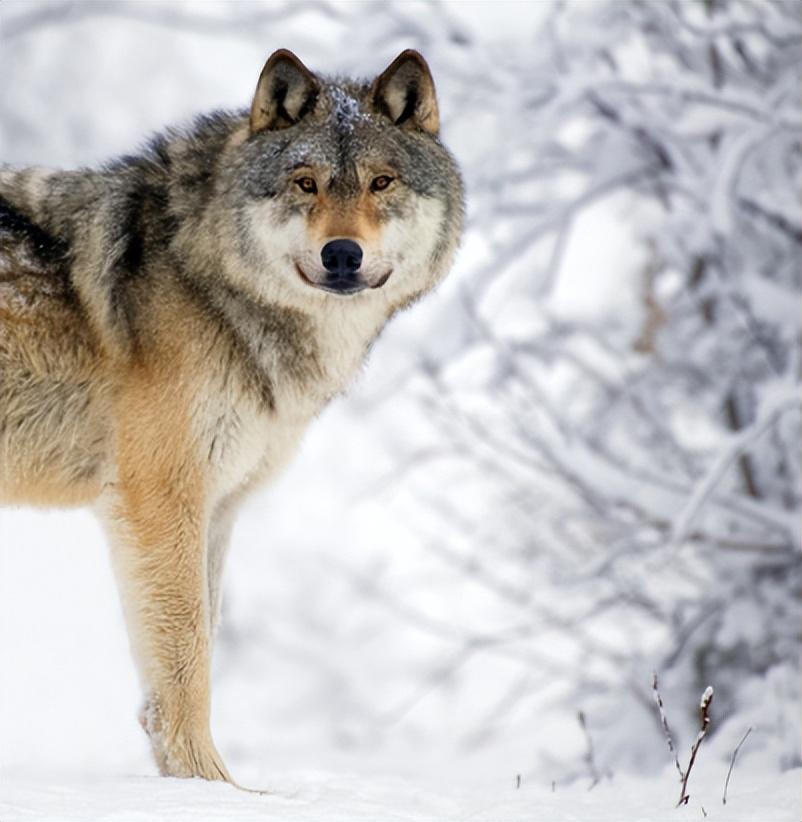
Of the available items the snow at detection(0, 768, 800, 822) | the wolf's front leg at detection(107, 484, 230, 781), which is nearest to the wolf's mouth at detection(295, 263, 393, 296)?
the wolf's front leg at detection(107, 484, 230, 781)

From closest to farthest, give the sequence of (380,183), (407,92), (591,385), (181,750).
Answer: (181,750)
(380,183)
(407,92)
(591,385)

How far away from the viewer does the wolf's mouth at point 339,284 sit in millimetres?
4078

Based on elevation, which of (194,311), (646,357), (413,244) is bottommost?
(194,311)

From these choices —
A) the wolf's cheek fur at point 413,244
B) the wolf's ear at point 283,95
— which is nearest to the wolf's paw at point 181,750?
the wolf's cheek fur at point 413,244

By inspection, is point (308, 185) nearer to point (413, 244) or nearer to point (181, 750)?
point (413, 244)

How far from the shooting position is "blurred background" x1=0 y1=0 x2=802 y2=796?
6.66 m

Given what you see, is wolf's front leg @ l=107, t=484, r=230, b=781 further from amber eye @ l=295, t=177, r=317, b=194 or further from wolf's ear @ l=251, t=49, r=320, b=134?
wolf's ear @ l=251, t=49, r=320, b=134

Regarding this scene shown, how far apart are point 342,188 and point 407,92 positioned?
52 cm

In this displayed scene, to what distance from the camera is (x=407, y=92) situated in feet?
14.6

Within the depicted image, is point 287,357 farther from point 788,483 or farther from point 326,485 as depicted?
point 326,485

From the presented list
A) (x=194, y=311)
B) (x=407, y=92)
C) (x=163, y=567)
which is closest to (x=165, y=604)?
(x=163, y=567)

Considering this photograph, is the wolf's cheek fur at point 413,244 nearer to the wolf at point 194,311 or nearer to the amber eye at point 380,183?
the wolf at point 194,311

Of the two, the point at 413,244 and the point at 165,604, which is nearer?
the point at 165,604

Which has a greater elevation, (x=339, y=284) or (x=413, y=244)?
(x=413, y=244)
